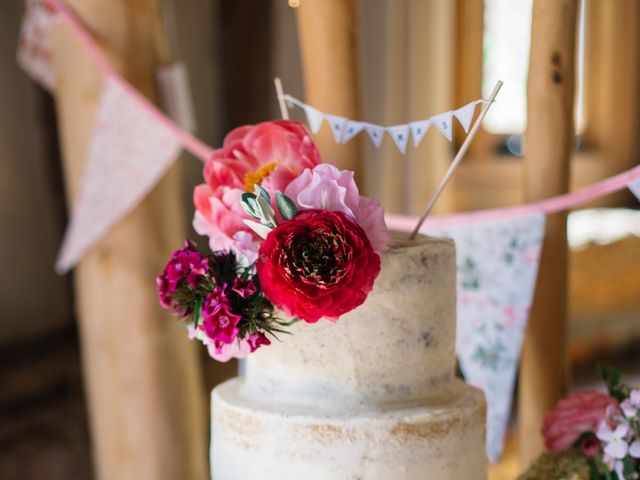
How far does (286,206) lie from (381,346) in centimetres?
19

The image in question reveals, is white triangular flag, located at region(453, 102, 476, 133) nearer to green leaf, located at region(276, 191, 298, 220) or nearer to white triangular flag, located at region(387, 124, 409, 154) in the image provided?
white triangular flag, located at region(387, 124, 409, 154)

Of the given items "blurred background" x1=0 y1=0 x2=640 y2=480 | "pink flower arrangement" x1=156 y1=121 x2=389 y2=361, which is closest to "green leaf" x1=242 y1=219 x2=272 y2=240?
"pink flower arrangement" x1=156 y1=121 x2=389 y2=361

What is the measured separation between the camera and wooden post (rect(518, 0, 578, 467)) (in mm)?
1075

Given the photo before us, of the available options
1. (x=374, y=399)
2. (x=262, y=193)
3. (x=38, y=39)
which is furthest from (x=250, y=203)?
(x=38, y=39)

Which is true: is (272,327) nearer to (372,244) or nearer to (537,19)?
(372,244)

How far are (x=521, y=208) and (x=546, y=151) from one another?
91 millimetres

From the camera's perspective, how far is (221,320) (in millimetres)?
723

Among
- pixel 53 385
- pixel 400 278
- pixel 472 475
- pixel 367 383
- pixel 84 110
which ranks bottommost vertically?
pixel 53 385

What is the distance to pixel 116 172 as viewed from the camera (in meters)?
1.59

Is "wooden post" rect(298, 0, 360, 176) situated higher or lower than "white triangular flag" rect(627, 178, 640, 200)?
higher

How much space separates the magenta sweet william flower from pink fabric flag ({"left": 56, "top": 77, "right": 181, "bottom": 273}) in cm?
82

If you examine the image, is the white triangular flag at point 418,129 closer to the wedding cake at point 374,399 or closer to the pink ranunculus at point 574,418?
the wedding cake at point 374,399

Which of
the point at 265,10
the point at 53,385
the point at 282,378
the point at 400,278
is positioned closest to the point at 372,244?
the point at 400,278

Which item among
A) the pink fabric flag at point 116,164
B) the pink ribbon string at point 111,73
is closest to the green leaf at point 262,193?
the pink ribbon string at point 111,73
